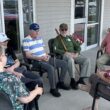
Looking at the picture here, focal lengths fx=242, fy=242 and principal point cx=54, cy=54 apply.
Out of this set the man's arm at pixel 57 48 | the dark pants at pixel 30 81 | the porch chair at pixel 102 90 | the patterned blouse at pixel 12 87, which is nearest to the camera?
the patterned blouse at pixel 12 87

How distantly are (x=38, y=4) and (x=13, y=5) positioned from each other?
633 mm

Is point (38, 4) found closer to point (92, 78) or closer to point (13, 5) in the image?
point (13, 5)

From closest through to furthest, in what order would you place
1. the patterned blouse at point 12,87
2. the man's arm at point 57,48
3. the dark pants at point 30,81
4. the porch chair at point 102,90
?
the patterned blouse at point 12,87 → the porch chair at point 102,90 → the dark pants at point 30,81 → the man's arm at point 57,48

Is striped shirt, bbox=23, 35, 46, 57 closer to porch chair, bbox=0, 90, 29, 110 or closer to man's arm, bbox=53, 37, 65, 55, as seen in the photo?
man's arm, bbox=53, 37, 65, 55

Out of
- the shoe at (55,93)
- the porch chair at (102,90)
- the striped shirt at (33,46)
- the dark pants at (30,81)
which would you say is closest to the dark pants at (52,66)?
the shoe at (55,93)

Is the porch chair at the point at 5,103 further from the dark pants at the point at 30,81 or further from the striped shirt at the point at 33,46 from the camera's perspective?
the striped shirt at the point at 33,46

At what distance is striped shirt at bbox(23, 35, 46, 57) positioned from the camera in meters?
3.70

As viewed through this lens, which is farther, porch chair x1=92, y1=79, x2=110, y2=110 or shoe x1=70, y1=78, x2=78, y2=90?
shoe x1=70, y1=78, x2=78, y2=90

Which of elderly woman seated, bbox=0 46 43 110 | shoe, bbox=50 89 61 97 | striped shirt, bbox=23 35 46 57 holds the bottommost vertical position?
shoe, bbox=50 89 61 97

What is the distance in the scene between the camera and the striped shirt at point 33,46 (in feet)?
12.1

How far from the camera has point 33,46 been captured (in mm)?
3746

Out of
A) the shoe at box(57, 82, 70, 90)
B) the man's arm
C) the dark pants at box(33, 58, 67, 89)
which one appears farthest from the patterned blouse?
the man's arm

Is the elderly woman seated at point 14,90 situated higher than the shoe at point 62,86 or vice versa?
the elderly woman seated at point 14,90

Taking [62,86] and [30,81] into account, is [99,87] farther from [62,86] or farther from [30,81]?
[62,86]
